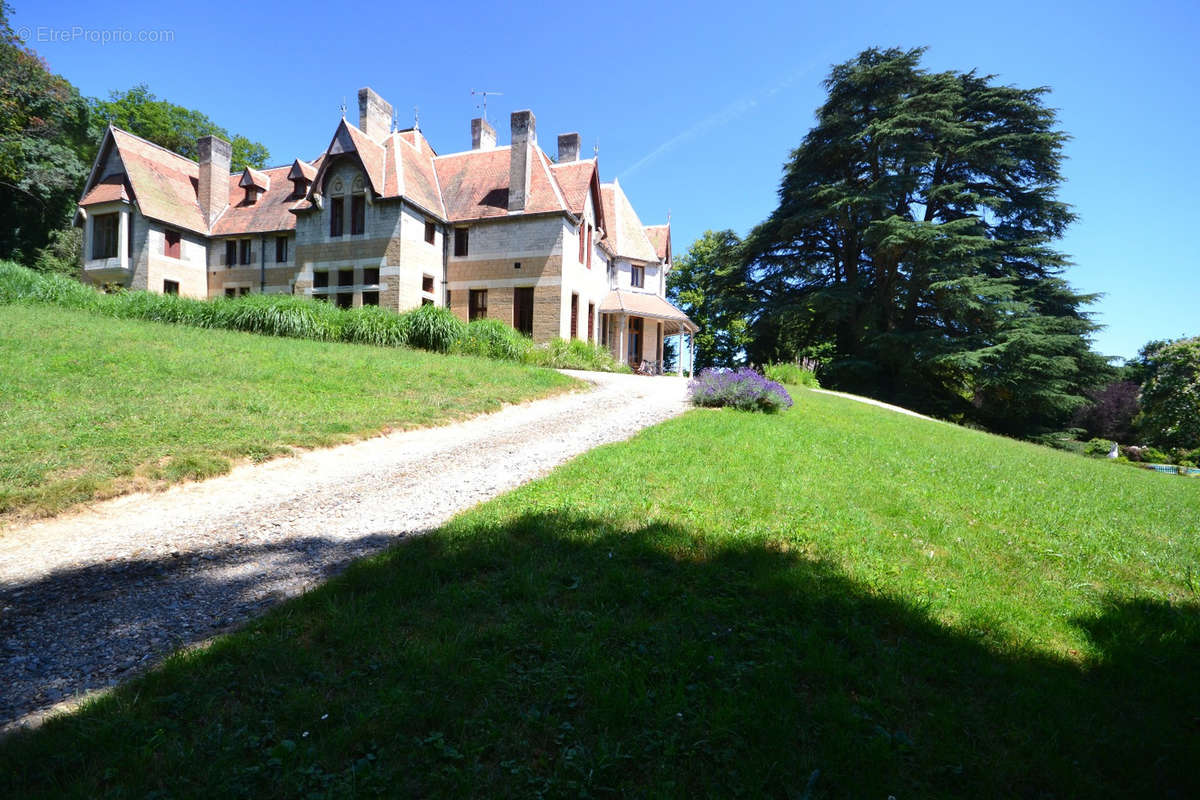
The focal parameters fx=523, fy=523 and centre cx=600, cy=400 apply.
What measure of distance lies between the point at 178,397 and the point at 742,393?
1084 cm

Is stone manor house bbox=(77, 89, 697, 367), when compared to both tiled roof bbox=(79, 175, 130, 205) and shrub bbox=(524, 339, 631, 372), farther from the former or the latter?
shrub bbox=(524, 339, 631, 372)

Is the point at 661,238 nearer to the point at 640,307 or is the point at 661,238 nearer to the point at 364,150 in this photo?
the point at 640,307

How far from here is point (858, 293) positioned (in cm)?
2747

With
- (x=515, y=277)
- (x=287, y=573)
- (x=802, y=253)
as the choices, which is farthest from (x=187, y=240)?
(x=802, y=253)

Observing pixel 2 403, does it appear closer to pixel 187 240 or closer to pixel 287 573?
pixel 287 573

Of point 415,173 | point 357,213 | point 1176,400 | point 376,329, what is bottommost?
point 1176,400

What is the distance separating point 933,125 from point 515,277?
21.2 m

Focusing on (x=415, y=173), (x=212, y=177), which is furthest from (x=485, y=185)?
(x=212, y=177)

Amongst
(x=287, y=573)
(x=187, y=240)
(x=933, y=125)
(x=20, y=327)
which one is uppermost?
(x=933, y=125)

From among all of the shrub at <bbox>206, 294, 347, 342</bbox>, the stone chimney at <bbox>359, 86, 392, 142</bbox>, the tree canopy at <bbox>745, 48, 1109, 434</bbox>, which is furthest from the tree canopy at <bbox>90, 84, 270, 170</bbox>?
the tree canopy at <bbox>745, 48, 1109, 434</bbox>

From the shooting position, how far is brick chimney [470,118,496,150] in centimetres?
2756

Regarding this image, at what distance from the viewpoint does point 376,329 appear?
17.5 m

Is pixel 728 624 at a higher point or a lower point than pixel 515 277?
lower

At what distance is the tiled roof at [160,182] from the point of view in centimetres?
2600
